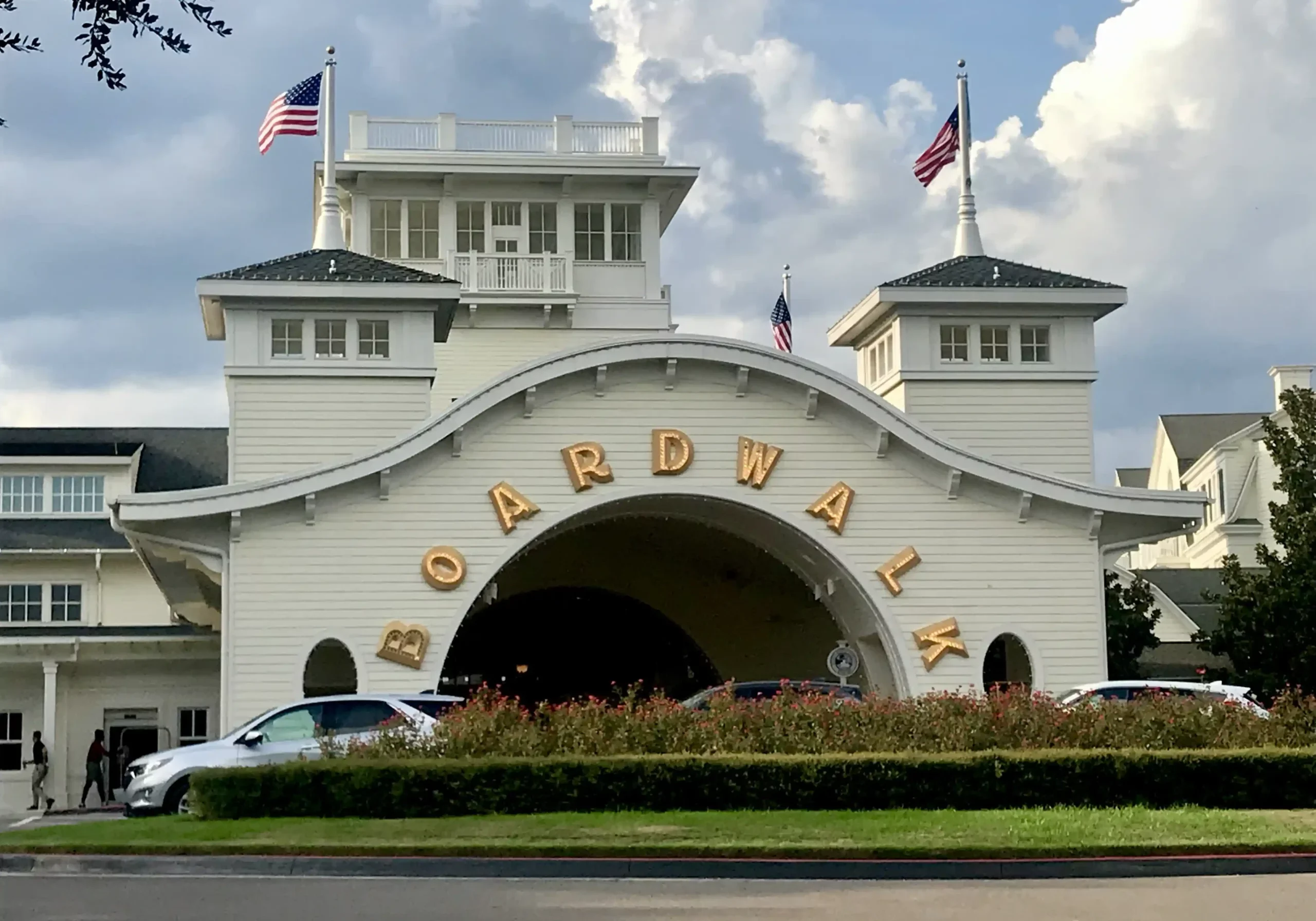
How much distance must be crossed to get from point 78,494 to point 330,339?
52.6ft

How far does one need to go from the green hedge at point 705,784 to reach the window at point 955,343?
1540 cm

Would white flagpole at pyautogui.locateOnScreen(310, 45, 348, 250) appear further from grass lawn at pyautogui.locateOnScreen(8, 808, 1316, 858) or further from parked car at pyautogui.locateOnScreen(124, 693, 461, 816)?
grass lawn at pyautogui.locateOnScreen(8, 808, 1316, 858)

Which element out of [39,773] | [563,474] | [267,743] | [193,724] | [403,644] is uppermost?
[563,474]

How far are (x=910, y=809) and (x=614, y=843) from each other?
4.35m

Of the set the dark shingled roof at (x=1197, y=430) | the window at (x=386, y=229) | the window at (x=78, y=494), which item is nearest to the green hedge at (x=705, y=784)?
the window at (x=386, y=229)

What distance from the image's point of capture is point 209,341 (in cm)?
3934

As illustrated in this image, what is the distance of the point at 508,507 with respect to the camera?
3158 cm

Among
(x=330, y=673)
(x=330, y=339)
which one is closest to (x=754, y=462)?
(x=330, y=339)

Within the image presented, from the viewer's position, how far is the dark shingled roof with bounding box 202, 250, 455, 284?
33.6 m

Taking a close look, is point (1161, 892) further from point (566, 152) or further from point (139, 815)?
point (566, 152)

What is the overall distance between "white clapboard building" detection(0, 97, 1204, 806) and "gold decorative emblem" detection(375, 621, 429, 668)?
47 millimetres

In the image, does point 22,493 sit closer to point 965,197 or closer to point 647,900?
point 965,197

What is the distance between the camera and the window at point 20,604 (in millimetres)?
45656

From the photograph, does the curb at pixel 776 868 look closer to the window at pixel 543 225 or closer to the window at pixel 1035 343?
the window at pixel 1035 343
